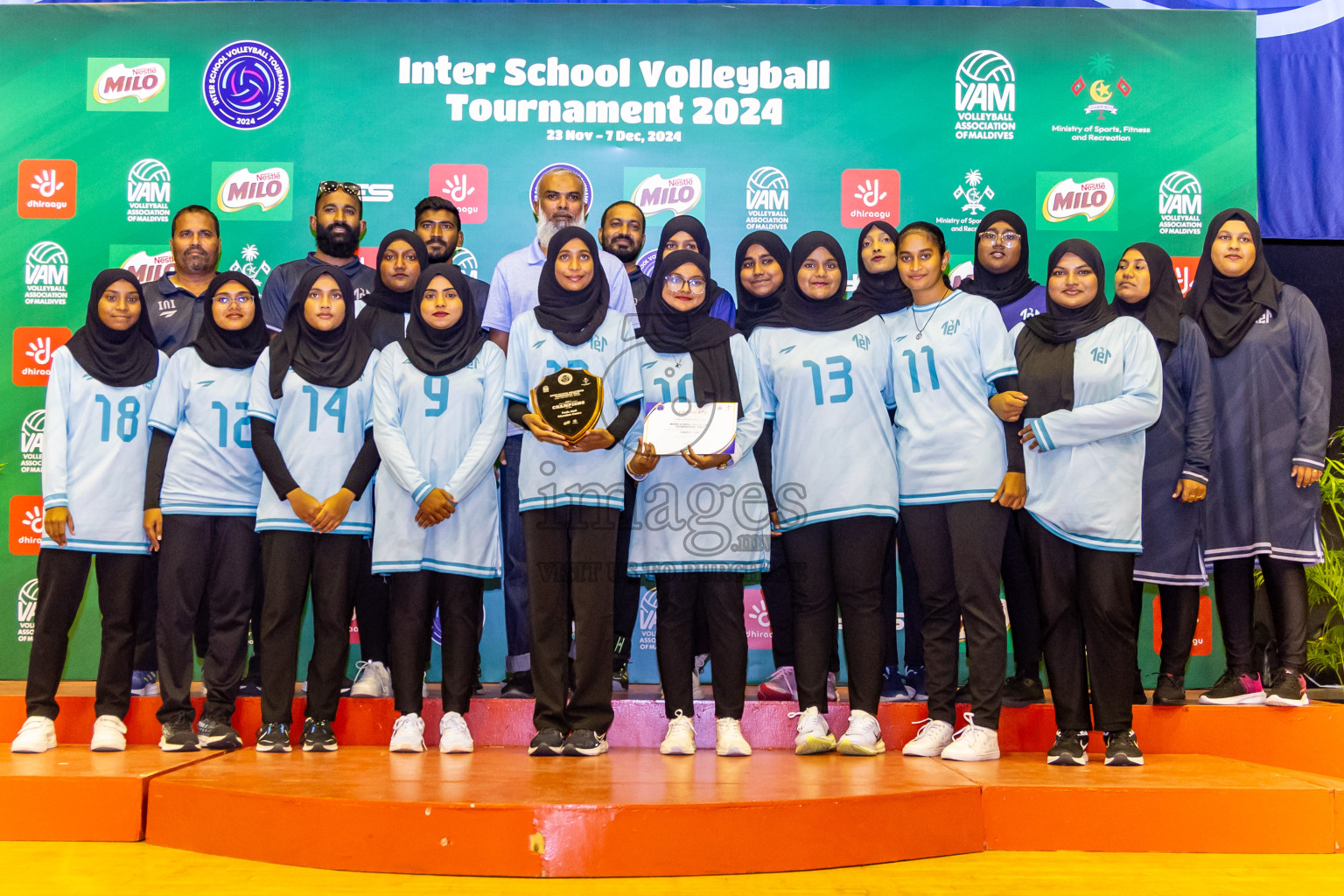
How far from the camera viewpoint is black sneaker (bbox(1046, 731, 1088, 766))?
3.51 metres

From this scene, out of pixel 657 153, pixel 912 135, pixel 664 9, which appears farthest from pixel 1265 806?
pixel 664 9

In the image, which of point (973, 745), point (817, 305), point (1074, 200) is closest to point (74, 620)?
point (817, 305)

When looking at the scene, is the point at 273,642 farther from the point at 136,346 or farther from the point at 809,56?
the point at 809,56

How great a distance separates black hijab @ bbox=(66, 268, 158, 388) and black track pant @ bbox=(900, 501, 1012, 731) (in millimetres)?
3086

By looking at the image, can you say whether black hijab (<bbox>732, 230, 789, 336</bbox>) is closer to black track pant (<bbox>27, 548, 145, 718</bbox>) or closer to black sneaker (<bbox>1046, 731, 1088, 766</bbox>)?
black sneaker (<bbox>1046, 731, 1088, 766</bbox>)

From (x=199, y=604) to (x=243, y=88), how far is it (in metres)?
3.04

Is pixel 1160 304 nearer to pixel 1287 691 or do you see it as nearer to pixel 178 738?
pixel 1287 691

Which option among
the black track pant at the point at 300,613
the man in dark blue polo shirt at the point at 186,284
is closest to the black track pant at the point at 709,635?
the black track pant at the point at 300,613

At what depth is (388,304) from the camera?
4281mm

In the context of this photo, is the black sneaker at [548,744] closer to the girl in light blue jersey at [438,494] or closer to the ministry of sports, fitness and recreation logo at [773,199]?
the girl in light blue jersey at [438,494]

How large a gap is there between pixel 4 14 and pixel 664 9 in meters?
3.62

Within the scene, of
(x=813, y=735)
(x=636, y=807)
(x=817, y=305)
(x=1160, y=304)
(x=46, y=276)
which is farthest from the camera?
(x=46, y=276)

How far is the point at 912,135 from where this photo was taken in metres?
5.45

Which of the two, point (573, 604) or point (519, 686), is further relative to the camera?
point (519, 686)
